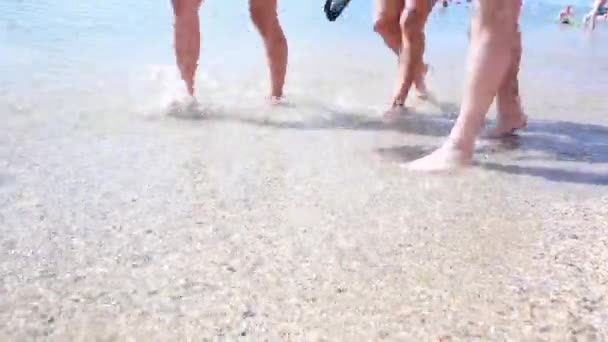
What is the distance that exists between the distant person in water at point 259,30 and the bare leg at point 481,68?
1485 mm

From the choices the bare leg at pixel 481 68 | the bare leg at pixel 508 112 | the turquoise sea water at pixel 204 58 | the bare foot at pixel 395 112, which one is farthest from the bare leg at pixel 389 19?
the bare leg at pixel 481 68

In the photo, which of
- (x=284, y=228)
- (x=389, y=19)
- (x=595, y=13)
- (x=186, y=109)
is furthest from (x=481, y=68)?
(x=595, y=13)

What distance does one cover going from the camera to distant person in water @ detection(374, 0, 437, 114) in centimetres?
345

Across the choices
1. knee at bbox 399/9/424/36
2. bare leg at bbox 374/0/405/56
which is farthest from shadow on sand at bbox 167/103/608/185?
bare leg at bbox 374/0/405/56

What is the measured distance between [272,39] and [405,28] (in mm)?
720

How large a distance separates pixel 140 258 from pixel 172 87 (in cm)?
231

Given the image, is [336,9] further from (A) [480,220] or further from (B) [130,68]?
(A) [480,220]

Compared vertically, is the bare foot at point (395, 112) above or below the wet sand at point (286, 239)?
below

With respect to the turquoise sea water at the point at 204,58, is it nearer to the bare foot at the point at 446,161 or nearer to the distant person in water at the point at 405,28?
the distant person in water at the point at 405,28

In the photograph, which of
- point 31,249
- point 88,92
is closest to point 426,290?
point 31,249

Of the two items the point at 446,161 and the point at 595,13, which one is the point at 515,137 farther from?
the point at 595,13

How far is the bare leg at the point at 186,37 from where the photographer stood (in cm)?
352

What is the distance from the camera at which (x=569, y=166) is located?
8.34ft

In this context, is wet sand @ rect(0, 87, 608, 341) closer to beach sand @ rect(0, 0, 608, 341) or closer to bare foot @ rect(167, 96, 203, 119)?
beach sand @ rect(0, 0, 608, 341)
